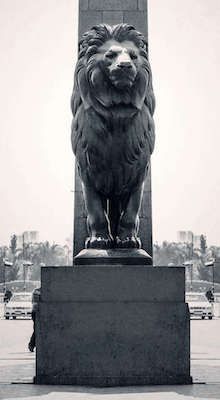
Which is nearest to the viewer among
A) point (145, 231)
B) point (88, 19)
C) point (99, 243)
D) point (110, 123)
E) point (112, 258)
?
point (112, 258)

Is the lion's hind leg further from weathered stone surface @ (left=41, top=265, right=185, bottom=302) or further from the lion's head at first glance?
the lion's head

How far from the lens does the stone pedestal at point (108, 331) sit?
6.77 metres

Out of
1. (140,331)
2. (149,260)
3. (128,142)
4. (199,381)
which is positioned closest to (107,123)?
(128,142)

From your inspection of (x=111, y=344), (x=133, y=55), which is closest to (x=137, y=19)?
(x=133, y=55)

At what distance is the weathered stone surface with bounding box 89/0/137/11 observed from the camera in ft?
31.5

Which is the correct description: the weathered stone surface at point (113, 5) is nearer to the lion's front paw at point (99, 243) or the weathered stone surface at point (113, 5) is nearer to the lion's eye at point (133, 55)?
the lion's eye at point (133, 55)

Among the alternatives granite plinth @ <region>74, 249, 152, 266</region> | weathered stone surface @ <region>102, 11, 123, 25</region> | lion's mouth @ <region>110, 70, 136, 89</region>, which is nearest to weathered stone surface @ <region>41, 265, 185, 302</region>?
granite plinth @ <region>74, 249, 152, 266</region>

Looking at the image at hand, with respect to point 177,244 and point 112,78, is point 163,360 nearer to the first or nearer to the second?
point 112,78

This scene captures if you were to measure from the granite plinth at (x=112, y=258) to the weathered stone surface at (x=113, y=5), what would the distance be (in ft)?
12.7

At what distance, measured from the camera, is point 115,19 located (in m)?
9.62

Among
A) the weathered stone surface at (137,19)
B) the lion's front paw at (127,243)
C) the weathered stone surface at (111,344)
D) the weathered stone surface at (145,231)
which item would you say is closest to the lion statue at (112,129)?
the lion's front paw at (127,243)

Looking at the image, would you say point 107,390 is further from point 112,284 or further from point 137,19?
point 137,19

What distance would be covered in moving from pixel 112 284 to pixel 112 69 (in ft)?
7.12

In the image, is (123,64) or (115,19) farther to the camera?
(115,19)
